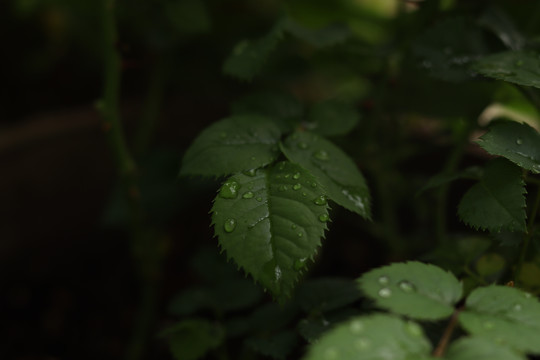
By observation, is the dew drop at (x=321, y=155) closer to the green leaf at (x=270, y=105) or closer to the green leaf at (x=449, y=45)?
the green leaf at (x=270, y=105)

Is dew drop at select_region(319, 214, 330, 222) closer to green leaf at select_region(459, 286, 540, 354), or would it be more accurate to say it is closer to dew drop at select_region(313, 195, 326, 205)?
dew drop at select_region(313, 195, 326, 205)

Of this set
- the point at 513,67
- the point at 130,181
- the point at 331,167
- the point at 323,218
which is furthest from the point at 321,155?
the point at 130,181

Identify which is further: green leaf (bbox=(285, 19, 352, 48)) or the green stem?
green leaf (bbox=(285, 19, 352, 48))

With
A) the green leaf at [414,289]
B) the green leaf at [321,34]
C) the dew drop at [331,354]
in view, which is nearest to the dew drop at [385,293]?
the green leaf at [414,289]

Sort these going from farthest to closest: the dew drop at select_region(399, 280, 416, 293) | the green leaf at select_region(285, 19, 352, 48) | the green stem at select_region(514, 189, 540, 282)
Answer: the green leaf at select_region(285, 19, 352, 48), the green stem at select_region(514, 189, 540, 282), the dew drop at select_region(399, 280, 416, 293)

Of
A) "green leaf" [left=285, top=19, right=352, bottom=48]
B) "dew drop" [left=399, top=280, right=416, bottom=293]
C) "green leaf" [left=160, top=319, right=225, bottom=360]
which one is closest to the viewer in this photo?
"dew drop" [left=399, top=280, right=416, bottom=293]

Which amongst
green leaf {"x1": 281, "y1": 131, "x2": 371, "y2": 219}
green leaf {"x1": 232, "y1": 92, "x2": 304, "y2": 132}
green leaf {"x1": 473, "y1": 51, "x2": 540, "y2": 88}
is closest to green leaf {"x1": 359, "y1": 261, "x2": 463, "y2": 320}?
green leaf {"x1": 281, "y1": 131, "x2": 371, "y2": 219}
